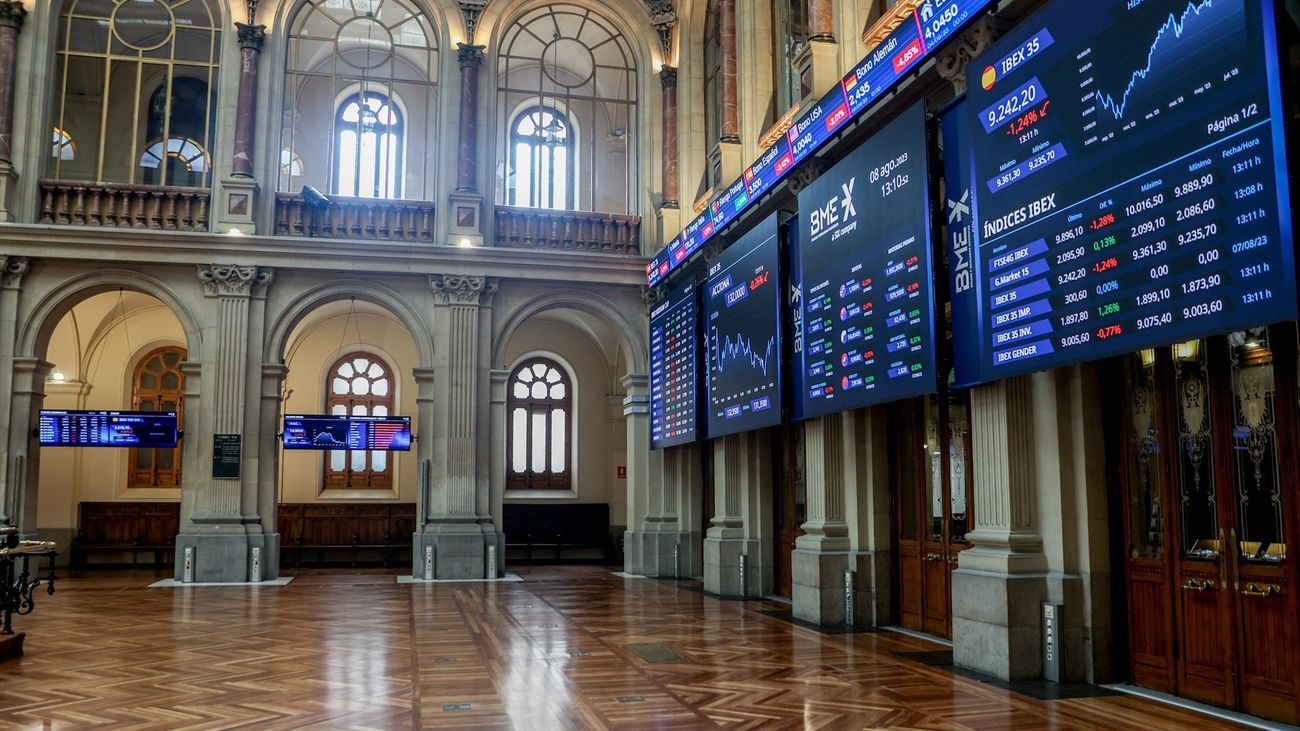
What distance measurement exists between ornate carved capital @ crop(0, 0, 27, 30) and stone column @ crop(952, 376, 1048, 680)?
1589 cm

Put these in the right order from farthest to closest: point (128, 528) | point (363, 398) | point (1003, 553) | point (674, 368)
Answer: point (363, 398)
point (128, 528)
point (674, 368)
point (1003, 553)

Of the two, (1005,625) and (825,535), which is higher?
(825,535)

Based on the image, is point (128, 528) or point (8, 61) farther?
point (128, 528)

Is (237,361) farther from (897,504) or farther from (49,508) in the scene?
(897,504)

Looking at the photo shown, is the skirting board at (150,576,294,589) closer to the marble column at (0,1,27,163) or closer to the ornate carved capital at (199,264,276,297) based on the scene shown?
→ the ornate carved capital at (199,264,276,297)

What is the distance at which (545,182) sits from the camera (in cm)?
1994

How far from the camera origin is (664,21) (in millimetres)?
17906

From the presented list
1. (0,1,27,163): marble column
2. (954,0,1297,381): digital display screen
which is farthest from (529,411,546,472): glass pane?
(954,0,1297,381): digital display screen

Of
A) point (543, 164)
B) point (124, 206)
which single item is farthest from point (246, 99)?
point (543, 164)

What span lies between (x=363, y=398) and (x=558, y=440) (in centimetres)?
A: 422

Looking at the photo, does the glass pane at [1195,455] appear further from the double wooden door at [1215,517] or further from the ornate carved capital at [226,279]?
the ornate carved capital at [226,279]

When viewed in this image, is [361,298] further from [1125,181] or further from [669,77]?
[1125,181]

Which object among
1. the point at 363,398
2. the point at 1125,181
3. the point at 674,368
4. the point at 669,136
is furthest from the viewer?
the point at 363,398

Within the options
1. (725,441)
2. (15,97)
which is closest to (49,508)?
(15,97)
